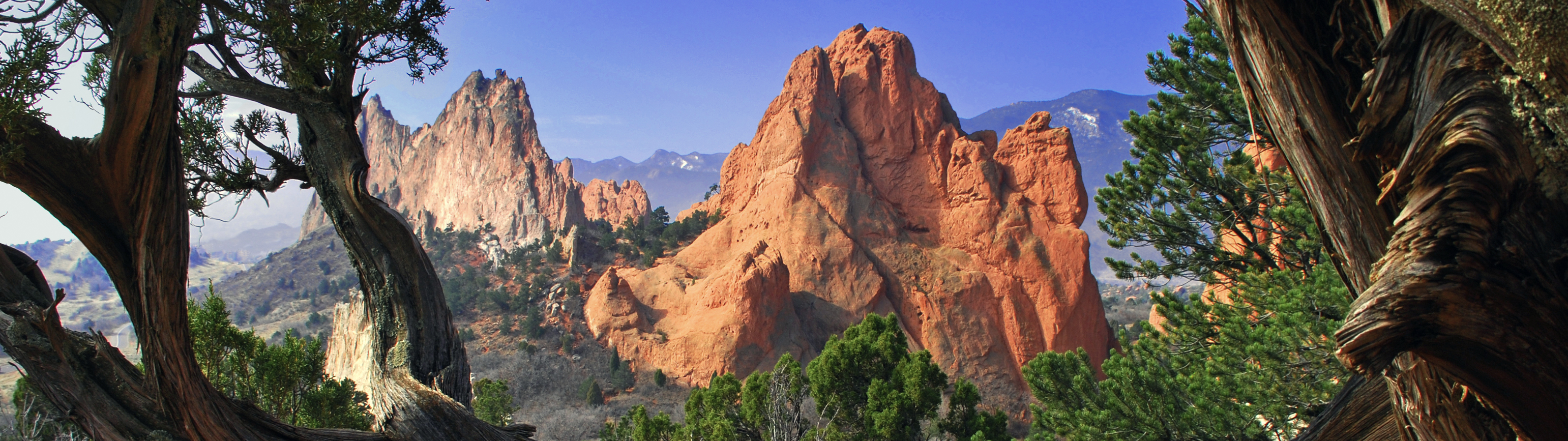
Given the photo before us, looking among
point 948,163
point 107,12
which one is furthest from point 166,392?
point 948,163

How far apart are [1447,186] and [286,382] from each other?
8804 mm

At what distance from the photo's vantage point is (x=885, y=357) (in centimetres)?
1395

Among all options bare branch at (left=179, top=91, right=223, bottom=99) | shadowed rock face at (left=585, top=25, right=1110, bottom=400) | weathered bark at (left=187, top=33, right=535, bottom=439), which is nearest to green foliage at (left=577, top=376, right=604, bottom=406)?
shadowed rock face at (left=585, top=25, right=1110, bottom=400)

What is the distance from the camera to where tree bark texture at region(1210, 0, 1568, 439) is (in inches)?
46.7

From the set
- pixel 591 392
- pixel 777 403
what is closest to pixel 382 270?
pixel 777 403

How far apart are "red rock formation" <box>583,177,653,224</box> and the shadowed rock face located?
1980 centimetres

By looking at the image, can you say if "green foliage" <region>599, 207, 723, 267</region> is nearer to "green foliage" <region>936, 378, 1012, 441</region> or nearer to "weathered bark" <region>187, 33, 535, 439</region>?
"green foliage" <region>936, 378, 1012, 441</region>

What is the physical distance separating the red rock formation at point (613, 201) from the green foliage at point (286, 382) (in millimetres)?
45436

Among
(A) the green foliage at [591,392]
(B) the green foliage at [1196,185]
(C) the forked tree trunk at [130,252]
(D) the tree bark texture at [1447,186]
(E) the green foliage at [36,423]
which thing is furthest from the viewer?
(A) the green foliage at [591,392]

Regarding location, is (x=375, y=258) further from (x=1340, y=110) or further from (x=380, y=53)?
(x=1340, y=110)

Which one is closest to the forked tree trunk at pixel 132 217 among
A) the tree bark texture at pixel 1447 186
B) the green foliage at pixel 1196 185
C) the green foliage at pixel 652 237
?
the tree bark texture at pixel 1447 186

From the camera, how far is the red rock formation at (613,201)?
54625mm

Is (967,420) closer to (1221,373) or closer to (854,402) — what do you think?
(854,402)

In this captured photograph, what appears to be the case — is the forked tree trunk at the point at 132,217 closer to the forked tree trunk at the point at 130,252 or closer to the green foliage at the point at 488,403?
the forked tree trunk at the point at 130,252
